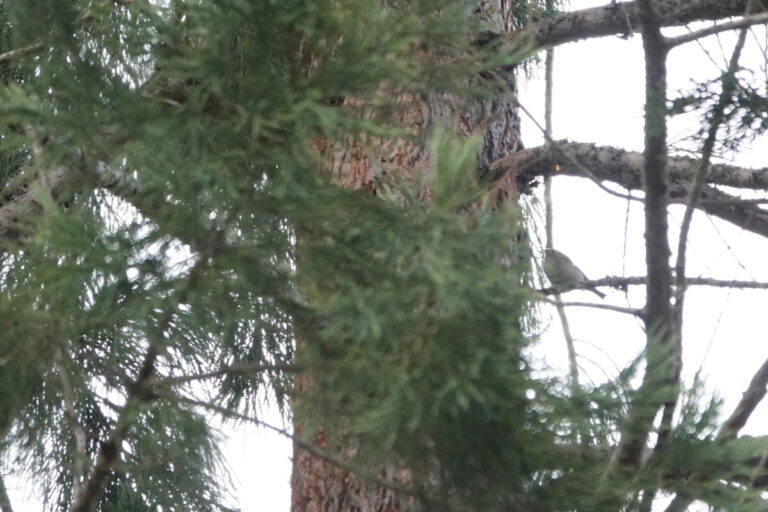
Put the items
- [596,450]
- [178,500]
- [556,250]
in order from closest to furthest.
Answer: [596,450] < [178,500] < [556,250]

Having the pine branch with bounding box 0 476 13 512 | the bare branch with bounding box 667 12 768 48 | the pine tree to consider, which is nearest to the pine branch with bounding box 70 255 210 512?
the pine tree

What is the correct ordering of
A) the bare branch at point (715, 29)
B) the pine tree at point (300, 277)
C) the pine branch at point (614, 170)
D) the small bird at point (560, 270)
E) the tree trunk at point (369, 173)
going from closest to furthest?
the pine tree at point (300, 277) → the bare branch at point (715, 29) → the tree trunk at point (369, 173) → the pine branch at point (614, 170) → the small bird at point (560, 270)

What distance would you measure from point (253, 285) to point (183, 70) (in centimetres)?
32

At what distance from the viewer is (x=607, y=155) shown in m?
3.10

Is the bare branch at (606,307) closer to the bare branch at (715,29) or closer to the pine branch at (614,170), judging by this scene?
the bare branch at (715,29)

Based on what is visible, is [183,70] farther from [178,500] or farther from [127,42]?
[178,500]

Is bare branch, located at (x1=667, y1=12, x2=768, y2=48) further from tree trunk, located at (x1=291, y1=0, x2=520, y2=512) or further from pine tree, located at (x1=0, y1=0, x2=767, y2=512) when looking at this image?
tree trunk, located at (x1=291, y1=0, x2=520, y2=512)

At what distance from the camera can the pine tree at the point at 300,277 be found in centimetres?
151

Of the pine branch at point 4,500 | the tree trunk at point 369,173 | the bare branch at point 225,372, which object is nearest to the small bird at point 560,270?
the tree trunk at point 369,173

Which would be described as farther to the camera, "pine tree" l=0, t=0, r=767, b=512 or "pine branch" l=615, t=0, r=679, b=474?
"pine branch" l=615, t=0, r=679, b=474

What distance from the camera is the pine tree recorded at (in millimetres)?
1514

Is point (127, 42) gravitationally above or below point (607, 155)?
below

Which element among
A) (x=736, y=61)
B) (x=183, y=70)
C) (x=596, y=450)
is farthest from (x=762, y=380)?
(x=183, y=70)

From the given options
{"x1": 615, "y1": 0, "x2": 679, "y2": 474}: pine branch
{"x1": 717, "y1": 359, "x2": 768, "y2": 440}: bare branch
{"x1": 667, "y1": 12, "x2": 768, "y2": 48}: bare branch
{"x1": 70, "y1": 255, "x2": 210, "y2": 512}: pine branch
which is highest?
{"x1": 667, "y1": 12, "x2": 768, "y2": 48}: bare branch
